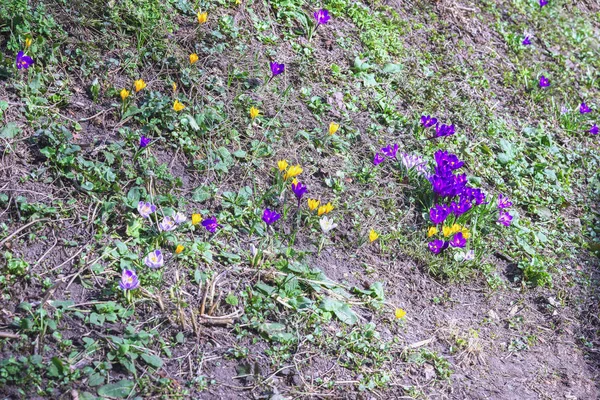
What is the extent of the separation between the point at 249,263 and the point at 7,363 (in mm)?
1209

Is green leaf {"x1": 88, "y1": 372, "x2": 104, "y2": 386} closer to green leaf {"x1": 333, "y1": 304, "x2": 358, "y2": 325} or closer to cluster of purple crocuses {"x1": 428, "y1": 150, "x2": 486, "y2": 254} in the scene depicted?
green leaf {"x1": 333, "y1": 304, "x2": 358, "y2": 325}

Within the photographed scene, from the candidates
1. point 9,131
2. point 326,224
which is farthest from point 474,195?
point 9,131

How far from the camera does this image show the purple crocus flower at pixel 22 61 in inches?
133

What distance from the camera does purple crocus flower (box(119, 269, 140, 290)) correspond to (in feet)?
8.89

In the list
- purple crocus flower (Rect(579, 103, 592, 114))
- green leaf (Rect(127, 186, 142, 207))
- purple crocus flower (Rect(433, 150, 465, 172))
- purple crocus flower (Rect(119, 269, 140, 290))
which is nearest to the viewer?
purple crocus flower (Rect(119, 269, 140, 290))

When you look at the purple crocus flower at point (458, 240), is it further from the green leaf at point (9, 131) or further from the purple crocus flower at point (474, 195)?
the green leaf at point (9, 131)

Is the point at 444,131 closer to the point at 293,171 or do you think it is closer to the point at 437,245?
the point at 437,245

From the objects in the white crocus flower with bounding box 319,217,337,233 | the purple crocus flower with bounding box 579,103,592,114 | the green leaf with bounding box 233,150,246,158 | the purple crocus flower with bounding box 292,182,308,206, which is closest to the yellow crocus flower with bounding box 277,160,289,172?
the purple crocus flower with bounding box 292,182,308,206

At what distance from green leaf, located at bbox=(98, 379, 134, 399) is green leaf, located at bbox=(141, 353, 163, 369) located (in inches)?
4.5

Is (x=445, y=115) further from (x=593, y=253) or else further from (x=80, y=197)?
(x=80, y=197)

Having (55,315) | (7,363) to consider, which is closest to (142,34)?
(55,315)

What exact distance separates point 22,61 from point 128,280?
1.47 meters

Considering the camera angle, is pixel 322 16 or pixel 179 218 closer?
pixel 179 218

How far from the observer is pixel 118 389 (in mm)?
2463
